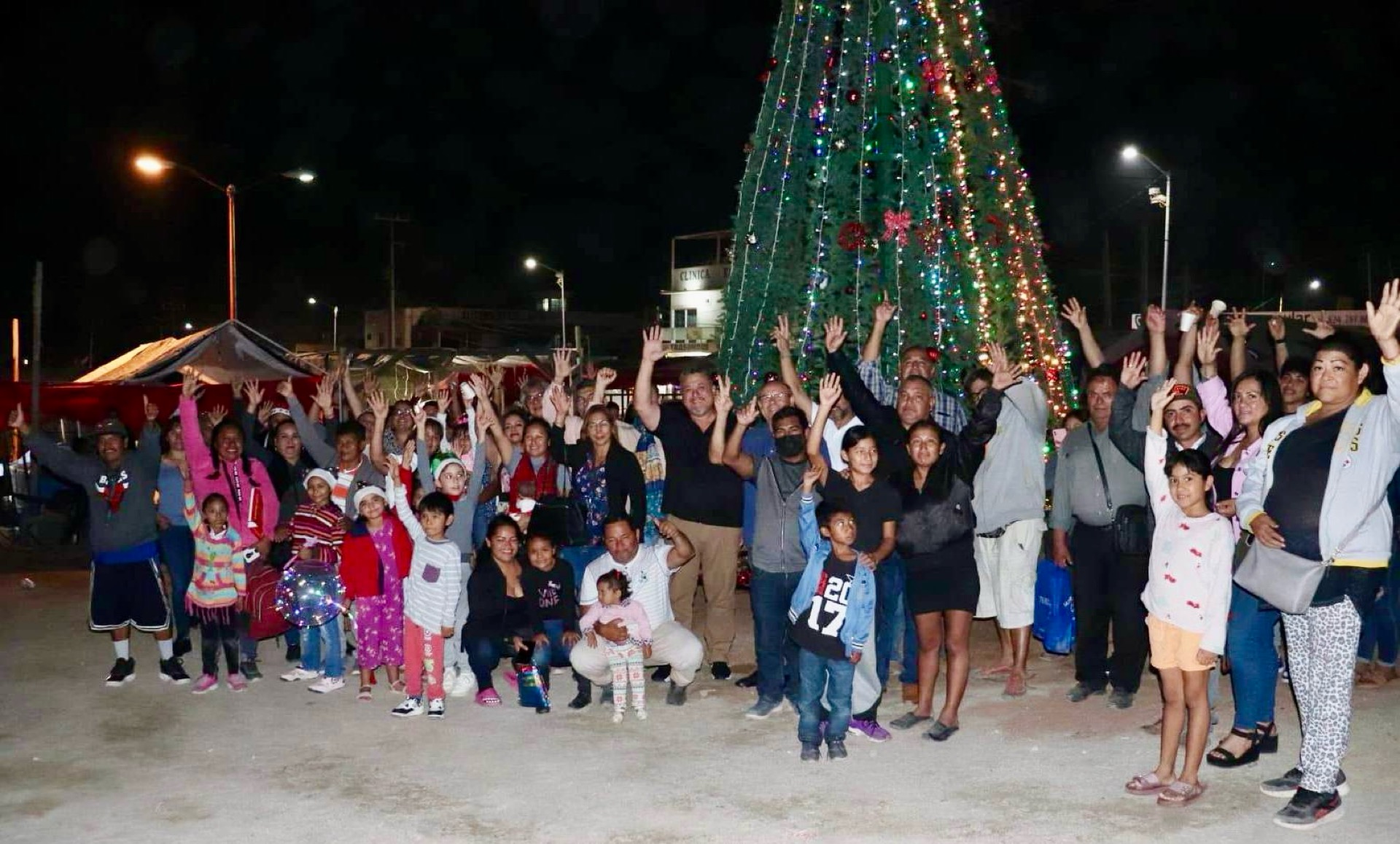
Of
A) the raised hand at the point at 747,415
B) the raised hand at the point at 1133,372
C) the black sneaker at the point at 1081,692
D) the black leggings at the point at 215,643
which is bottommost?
the black sneaker at the point at 1081,692

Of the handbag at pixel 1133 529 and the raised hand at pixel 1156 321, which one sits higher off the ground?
the raised hand at pixel 1156 321

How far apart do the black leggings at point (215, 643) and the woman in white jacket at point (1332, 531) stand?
577 cm

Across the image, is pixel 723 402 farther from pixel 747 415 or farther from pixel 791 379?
pixel 791 379

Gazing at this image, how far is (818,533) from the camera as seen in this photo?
20.6 feet

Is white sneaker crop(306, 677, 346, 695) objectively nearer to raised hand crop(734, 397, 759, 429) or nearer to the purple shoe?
raised hand crop(734, 397, 759, 429)

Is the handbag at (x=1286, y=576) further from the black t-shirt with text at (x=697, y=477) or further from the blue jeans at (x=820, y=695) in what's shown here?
the black t-shirt with text at (x=697, y=477)

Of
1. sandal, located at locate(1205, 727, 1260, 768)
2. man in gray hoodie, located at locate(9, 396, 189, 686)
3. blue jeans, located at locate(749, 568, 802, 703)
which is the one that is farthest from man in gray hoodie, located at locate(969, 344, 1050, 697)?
man in gray hoodie, located at locate(9, 396, 189, 686)

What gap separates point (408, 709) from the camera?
6.94 metres

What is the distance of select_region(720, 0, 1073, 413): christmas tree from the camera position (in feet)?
28.8

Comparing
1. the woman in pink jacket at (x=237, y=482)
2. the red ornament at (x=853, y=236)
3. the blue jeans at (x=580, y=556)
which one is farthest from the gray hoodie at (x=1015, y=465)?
the woman in pink jacket at (x=237, y=482)

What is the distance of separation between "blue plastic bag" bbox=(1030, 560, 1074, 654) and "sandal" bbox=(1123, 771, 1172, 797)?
1982 millimetres

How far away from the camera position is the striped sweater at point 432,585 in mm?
7004

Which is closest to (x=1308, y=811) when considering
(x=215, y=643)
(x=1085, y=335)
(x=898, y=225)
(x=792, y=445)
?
(x=792, y=445)

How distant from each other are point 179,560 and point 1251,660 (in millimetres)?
6244
